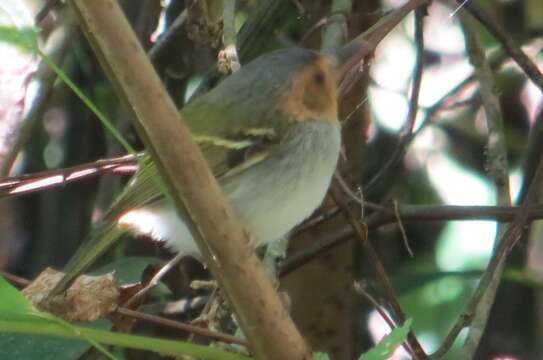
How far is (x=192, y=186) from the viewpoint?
46.6 inches

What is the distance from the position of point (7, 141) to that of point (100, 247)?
475mm

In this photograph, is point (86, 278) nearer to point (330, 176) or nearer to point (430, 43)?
Result: point (330, 176)

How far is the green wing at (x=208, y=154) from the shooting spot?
2.04 metres

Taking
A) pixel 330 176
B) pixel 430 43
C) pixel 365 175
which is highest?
pixel 430 43

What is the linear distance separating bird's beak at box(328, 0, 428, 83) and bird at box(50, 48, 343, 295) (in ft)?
0.05

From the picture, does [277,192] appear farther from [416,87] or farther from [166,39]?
[166,39]

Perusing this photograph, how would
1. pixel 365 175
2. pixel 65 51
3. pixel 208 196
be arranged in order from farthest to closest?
pixel 365 175
pixel 65 51
pixel 208 196

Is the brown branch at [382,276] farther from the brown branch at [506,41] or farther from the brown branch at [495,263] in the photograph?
the brown branch at [506,41]

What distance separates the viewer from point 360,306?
127 inches

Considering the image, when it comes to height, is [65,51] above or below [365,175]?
above

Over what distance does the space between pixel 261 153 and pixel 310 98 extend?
0.60ft

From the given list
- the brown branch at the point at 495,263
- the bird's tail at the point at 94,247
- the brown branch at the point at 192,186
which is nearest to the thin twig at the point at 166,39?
the bird's tail at the point at 94,247

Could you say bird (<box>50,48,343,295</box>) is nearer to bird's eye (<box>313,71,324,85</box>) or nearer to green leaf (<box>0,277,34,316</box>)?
bird's eye (<box>313,71,324,85</box>)

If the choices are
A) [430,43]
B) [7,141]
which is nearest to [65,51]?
[7,141]
